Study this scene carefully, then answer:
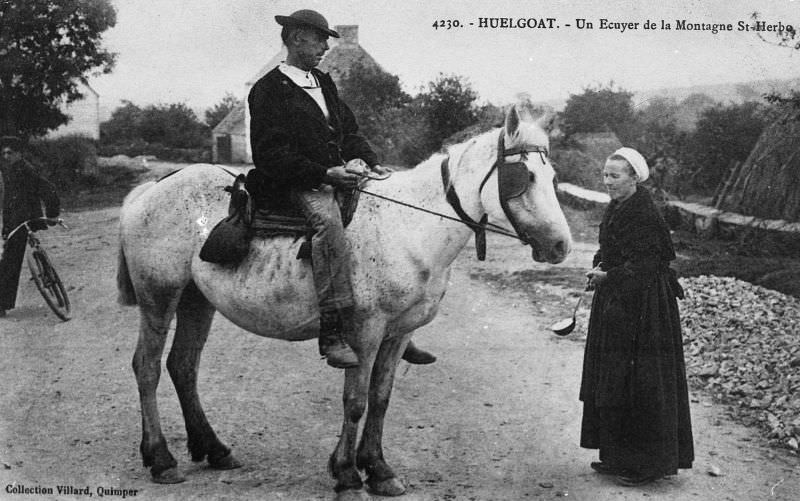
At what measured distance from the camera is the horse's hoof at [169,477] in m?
4.44

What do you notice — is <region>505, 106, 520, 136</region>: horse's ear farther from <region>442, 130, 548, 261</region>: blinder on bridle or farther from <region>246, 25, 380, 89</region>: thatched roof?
<region>246, 25, 380, 89</region>: thatched roof

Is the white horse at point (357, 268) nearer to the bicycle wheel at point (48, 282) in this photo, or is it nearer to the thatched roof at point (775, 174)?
the bicycle wheel at point (48, 282)

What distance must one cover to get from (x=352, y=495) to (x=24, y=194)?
522 centimetres

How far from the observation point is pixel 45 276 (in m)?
7.38

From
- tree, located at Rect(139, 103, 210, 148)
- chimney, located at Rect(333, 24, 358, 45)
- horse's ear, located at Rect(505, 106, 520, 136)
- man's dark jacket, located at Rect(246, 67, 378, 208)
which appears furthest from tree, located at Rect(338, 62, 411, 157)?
horse's ear, located at Rect(505, 106, 520, 136)

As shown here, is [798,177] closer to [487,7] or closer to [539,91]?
[539,91]

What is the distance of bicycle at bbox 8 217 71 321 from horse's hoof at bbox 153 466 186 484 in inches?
143

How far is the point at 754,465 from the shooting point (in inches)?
179

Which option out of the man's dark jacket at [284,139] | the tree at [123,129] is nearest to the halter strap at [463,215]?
the man's dark jacket at [284,139]

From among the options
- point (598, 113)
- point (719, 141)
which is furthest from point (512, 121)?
point (598, 113)

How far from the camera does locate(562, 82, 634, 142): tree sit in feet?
44.0

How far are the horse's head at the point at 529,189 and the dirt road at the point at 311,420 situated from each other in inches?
61.8

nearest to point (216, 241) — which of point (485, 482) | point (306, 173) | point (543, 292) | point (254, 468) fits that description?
point (306, 173)

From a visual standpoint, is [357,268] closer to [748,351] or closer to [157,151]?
[748,351]
